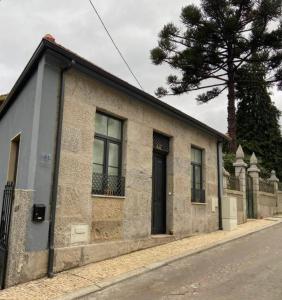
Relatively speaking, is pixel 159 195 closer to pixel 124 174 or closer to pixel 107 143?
pixel 124 174

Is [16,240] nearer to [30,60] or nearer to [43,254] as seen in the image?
[43,254]

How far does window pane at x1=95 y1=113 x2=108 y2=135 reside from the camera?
829 cm

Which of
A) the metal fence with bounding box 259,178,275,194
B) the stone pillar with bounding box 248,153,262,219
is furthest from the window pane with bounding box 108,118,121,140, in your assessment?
the metal fence with bounding box 259,178,275,194

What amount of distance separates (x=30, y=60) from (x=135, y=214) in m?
4.31

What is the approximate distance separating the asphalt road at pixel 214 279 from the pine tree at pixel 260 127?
18.3m

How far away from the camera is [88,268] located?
7.03 metres

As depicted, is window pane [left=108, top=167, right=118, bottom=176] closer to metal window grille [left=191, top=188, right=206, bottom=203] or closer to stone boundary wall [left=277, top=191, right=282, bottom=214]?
metal window grille [left=191, top=188, right=206, bottom=203]

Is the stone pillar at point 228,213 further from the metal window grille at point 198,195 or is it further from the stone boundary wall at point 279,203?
the stone boundary wall at point 279,203

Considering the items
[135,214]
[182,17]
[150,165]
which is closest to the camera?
[135,214]

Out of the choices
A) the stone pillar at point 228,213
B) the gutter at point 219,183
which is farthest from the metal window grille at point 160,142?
the stone pillar at point 228,213

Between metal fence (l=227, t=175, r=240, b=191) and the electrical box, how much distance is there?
912 centimetres

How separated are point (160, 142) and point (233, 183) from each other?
5.64 metres

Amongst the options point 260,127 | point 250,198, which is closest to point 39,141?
point 250,198

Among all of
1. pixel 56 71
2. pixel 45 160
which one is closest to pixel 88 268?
pixel 45 160
